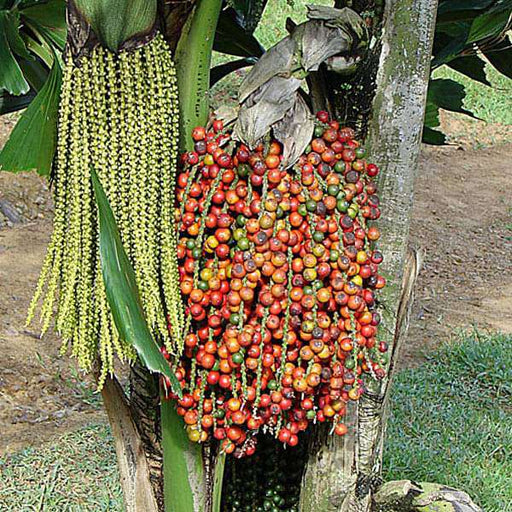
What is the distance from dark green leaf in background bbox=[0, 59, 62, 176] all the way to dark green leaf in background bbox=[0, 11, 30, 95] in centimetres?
18

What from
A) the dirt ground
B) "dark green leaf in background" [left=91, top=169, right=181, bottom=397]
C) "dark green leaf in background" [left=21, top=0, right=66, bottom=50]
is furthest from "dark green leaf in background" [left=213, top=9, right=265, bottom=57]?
the dirt ground

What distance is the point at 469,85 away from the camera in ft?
25.0

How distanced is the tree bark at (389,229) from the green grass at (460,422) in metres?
1.09

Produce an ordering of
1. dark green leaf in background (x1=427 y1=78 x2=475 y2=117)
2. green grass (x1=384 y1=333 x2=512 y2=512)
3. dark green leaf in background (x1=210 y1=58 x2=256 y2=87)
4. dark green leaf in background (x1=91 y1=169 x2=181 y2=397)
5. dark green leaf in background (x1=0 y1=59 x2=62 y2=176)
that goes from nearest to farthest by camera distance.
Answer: dark green leaf in background (x1=91 y1=169 x2=181 y2=397) → dark green leaf in background (x1=0 y1=59 x2=62 y2=176) → dark green leaf in background (x1=210 y1=58 x2=256 y2=87) → dark green leaf in background (x1=427 y1=78 x2=475 y2=117) → green grass (x1=384 y1=333 x2=512 y2=512)

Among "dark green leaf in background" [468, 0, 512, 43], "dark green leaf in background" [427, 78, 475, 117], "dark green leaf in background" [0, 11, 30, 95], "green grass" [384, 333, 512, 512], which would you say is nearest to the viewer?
"dark green leaf in background" [0, 11, 30, 95]

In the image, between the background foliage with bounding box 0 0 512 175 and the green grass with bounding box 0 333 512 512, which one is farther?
the green grass with bounding box 0 333 512 512

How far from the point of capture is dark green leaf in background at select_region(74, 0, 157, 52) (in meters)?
1.11

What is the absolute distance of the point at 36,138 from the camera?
48.3 inches

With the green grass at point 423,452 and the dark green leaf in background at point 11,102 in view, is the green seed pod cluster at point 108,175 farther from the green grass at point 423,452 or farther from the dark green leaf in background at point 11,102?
the green grass at point 423,452

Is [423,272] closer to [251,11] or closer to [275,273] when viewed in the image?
[251,11]

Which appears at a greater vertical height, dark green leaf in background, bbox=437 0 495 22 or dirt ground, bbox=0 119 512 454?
dark green leaf in background, bbox=437 0 495 22

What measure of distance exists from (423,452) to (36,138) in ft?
6.70

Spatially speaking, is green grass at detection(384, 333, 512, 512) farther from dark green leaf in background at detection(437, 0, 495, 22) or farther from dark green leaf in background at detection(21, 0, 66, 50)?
dark green leaf in background at detection(21, 0, 66, 50)

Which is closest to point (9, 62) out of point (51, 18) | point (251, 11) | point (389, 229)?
point (51, 18)
